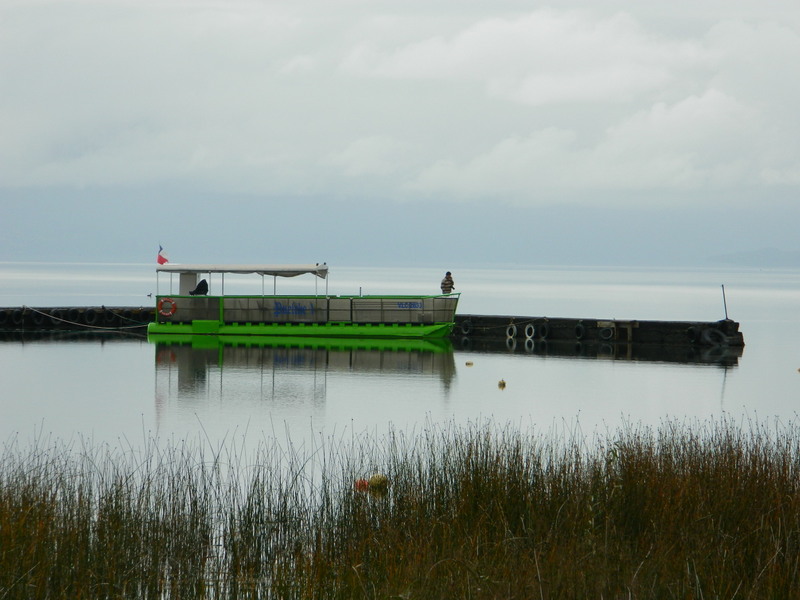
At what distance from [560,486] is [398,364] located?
19.6 m

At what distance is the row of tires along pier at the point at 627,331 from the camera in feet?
119

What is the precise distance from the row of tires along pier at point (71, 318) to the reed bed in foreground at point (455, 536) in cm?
3374

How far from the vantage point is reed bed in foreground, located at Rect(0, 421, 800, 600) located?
6.61 metres

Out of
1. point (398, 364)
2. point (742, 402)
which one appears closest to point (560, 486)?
point (742, 402)

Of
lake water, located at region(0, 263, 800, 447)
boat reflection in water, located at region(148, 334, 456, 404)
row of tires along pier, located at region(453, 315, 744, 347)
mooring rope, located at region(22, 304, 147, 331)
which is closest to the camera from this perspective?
lake water, located at region(0, 263, 800, 447)

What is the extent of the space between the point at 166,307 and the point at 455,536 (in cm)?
3068

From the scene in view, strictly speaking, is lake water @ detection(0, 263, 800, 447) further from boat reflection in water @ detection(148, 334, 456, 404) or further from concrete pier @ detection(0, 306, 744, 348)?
concrete pier @ detection(0, 306, 744, 348)

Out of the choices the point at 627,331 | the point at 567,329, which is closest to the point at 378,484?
the point at 627,331

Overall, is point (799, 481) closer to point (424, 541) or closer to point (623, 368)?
point (424, 541)

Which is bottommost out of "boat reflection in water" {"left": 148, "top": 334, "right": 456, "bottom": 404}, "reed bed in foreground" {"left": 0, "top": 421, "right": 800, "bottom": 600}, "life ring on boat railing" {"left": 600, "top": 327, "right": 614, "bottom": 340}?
"reed bed in foreground" {"left": 0, "top": 421, "right": 800, "bottom": 600}

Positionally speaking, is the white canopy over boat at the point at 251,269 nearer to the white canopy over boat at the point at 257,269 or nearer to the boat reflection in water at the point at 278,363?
the white canopy over boat at the point at 257,269

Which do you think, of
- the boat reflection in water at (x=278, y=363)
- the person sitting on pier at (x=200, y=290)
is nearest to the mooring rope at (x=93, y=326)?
the boat reflection in water at (x=278, y=363)

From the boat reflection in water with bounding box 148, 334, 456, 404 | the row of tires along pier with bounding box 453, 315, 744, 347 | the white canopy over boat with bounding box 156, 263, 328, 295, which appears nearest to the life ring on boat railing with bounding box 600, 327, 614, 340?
the row of tires along pier with bounding box 453, 315, 744, 347

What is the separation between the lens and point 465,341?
37469 mm
